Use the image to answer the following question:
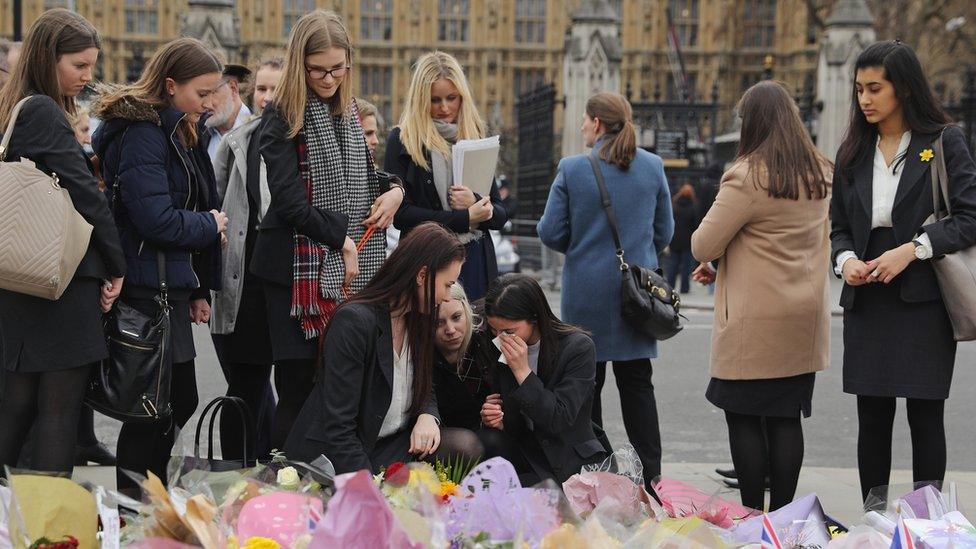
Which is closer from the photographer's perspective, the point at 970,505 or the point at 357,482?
the point at 357,482

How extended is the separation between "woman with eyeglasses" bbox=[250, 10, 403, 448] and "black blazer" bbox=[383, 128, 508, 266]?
447mm

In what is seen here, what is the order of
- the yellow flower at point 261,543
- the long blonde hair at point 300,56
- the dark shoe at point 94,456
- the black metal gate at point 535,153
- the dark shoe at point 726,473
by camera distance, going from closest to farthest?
the yellow flower at point 261,543 < the long blonde hair at point 300,56 < the dark shoe at point 94,456 < the dark shoe at point 726,473 < the black metal gate at point 535,153

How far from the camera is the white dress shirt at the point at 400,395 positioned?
4.45 m

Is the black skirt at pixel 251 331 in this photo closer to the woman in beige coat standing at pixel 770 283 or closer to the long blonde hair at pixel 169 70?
the long blonde hair at pixel 169 70

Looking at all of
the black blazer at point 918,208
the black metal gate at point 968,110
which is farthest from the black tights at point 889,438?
the black metal gate at point 968,110

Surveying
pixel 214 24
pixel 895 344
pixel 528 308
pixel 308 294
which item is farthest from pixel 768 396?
pixel 214 24

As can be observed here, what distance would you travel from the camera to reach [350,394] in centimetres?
419

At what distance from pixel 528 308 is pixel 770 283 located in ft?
3.16

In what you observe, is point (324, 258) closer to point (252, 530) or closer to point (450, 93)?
point (450, 93)

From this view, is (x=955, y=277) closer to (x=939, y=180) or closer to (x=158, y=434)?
(x=939, y=180)

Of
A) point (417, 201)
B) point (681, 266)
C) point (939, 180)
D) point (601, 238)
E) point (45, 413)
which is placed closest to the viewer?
point (45, 413)

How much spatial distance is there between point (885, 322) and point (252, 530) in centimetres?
267

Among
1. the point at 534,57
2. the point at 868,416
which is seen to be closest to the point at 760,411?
the point at 868,416

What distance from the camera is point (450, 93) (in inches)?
213
